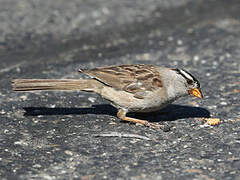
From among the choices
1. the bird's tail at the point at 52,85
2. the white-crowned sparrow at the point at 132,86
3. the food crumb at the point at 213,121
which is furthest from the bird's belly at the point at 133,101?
the food crumb at the point at 213,121

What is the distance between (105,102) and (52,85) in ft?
4.41

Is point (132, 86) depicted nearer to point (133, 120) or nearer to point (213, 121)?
point (133, 120)

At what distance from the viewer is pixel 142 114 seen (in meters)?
7.05

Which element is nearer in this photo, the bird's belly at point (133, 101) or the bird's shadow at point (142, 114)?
the bird's belly at point (133, 101)

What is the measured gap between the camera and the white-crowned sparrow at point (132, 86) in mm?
6426

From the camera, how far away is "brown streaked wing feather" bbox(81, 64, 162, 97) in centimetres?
652

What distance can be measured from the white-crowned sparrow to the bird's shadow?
0.42 meters

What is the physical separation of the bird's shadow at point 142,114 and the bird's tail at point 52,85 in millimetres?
602

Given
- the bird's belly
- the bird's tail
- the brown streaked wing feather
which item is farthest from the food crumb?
the bird's tail

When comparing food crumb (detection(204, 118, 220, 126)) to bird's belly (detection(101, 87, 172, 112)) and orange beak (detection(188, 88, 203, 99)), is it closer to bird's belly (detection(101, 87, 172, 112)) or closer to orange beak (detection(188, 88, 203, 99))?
orange beak (detection(188, 88, 203, 99))

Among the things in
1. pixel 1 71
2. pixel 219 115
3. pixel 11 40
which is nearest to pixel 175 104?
pixel 219 115

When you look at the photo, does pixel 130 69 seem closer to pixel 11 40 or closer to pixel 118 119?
pixel 118 119

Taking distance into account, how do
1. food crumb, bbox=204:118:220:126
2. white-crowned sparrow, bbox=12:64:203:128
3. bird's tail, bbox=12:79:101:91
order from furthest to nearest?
1. food crumb, bbox=204:118:220:126
2. white-crowned sparrow, bbox=12:64:203:128
3. bird's tail, bbox=12:79:101:91

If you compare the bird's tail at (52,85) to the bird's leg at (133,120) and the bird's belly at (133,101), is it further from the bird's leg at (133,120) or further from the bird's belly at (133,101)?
the bird's leg at (133,120)
